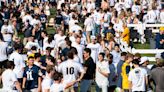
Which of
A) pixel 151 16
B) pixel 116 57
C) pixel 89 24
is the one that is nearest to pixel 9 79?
pixel 116 57

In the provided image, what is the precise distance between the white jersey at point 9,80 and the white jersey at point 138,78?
9.64 ft

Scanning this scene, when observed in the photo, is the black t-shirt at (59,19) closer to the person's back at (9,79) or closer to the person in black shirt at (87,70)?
the person in black shirt at (87,70)

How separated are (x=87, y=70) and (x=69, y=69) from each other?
132 cm

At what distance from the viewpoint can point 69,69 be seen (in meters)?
15.5

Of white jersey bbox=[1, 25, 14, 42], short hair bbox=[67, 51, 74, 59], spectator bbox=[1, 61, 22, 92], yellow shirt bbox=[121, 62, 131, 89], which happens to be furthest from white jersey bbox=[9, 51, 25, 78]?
white jersey bbox=[1, 25, 14, 42]

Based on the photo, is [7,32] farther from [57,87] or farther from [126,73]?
[57,87]

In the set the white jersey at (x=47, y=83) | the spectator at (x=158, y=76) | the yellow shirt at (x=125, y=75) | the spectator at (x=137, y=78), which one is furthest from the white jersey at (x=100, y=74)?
the white jersey at (x=47, y=83)

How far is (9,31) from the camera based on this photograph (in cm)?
2314

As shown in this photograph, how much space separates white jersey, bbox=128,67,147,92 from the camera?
15180 millimetres

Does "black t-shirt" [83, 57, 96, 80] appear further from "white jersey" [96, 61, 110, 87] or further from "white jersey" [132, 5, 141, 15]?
"white jersey" [132, 5, 141, 15]

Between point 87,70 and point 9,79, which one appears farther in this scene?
point 87,70

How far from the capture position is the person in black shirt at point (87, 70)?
54.6 feet

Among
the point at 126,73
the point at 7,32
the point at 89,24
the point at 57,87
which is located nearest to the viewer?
the point at 57,87

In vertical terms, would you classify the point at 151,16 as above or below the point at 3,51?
below
